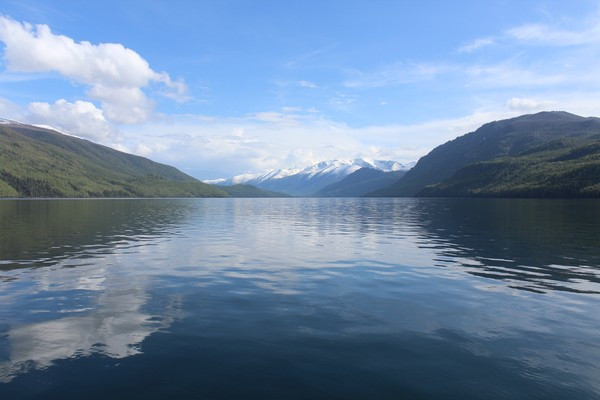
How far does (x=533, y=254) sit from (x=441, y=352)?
35937mm

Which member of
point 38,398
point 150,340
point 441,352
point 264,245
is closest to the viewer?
point 38,398

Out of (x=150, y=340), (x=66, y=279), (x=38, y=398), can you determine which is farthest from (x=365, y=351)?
(x=66, y=279)

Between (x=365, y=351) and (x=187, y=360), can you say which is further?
(x=365, y=351)

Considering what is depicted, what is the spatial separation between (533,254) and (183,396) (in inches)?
1807

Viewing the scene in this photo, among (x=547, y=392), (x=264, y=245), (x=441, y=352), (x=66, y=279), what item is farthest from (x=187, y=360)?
(x=264, y=245)

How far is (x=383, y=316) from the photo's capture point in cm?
2323

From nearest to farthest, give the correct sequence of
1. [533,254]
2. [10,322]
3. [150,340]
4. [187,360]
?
[187,360], [150,340], [10,322], [533,254]

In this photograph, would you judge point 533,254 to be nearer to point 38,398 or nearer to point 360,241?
point 360,241

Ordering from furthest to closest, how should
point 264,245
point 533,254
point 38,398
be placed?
point 264,245, point 533,254, point 38,398

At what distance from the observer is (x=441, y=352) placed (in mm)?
17734

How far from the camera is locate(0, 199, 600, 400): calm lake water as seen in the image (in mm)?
14695

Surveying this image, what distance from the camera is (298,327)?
20984mm

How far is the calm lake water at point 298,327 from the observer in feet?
48.2

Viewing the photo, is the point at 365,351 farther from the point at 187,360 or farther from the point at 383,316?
the point at 187,360
